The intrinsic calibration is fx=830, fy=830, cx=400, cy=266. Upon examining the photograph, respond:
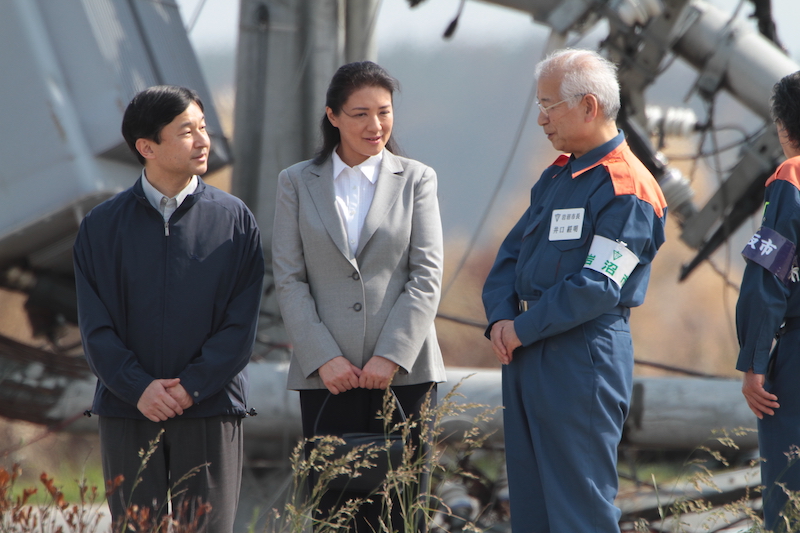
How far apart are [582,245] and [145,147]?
4.19 ft

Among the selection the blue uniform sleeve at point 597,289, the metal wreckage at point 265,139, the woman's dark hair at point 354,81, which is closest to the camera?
the blue uniform sleeve at point 597,289

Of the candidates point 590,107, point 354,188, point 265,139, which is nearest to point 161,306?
point 354,188

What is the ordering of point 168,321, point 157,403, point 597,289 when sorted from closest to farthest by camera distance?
point 597,289, point 157,403, point 168,321

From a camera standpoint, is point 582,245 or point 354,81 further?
point 354,81

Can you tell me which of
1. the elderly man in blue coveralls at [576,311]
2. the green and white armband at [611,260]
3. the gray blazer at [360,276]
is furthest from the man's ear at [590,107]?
the gray blazer at [360,276]

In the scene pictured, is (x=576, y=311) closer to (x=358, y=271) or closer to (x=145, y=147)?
(x=358, y=271)

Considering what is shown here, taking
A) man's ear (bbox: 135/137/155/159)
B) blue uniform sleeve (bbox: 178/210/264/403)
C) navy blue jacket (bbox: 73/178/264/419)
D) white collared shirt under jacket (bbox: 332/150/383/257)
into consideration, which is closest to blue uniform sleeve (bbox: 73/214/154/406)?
navy blue jacket (bbox: 73/178/264/419)

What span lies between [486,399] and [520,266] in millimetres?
1977

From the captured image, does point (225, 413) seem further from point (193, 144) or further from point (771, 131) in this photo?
point (771, 131)

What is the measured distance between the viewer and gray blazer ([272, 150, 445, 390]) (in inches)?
93.4

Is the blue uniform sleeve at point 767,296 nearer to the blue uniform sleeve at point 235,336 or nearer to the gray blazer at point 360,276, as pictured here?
the gray blazer at point 360,276

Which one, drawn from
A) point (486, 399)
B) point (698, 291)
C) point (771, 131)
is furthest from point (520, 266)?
point (698, 291)

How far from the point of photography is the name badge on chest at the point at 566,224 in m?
2.22

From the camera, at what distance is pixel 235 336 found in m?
2.34
